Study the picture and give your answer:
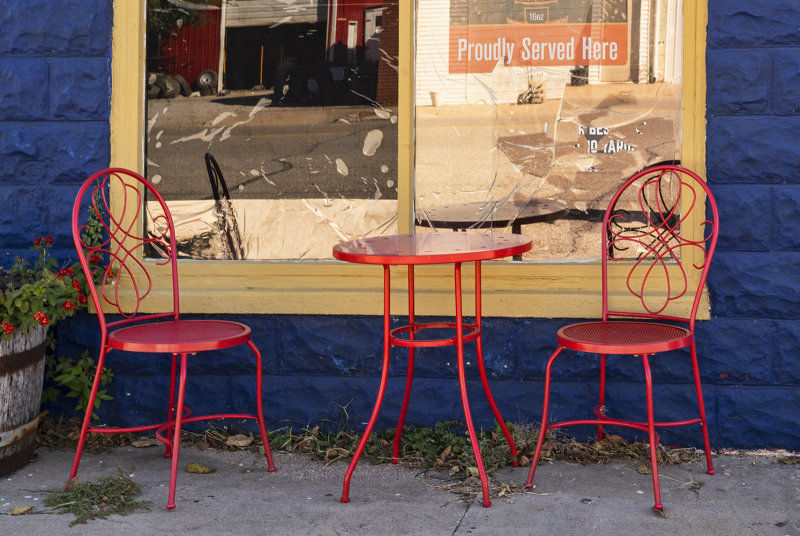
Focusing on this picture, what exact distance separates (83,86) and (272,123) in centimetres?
92

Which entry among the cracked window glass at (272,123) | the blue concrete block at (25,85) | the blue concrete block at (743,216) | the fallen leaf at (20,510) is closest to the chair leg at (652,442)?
the blue concrete block at (743,216)

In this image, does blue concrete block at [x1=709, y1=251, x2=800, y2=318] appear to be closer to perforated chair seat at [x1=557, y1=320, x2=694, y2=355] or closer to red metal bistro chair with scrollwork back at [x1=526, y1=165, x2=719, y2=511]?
red metal bistro chair with scrollwork back at [x1=526, y1=165, x2=719, y2=511]

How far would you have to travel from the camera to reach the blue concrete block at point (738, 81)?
4.07 metres

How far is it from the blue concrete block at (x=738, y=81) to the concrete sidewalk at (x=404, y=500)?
5.10 feet

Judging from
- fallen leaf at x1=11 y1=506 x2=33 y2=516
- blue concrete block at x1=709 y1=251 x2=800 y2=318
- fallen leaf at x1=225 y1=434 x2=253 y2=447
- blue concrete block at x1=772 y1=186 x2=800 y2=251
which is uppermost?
blue concrete block at x1=772 y1=186 x2=800 y2=251

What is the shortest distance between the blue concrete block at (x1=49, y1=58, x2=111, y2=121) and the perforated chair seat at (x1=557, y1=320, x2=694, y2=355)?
8.09 feet

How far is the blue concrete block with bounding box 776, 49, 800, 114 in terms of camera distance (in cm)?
405

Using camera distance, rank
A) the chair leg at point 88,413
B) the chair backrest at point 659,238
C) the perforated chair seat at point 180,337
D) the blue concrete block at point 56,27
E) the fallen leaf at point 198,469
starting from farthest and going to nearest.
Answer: the blue concrete block at point 56,27 < the chair backrest at point 659,238 < the fallen leaf at point 198,469 < the chair leg at point 88,413 < the perforated chair seat at point 180,337

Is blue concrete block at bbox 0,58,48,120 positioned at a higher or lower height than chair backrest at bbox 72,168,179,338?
higher

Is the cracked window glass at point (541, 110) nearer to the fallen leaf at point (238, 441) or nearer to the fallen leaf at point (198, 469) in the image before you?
Answer: the fallen leaf at point (238, 441)

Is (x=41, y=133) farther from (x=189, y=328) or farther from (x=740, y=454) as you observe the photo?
(x=740, y=454)

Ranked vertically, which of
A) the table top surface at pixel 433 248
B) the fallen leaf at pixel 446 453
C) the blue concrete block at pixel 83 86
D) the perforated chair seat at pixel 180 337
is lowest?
the fallen leaf at pixel 446 453

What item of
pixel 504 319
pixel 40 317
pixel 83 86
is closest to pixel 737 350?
pixel 504 319

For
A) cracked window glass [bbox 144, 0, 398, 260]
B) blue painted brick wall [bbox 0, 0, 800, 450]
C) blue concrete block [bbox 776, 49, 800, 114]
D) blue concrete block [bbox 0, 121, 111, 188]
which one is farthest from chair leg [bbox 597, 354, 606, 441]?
blue concrete block [bbox 0, 121, 111, 188]
